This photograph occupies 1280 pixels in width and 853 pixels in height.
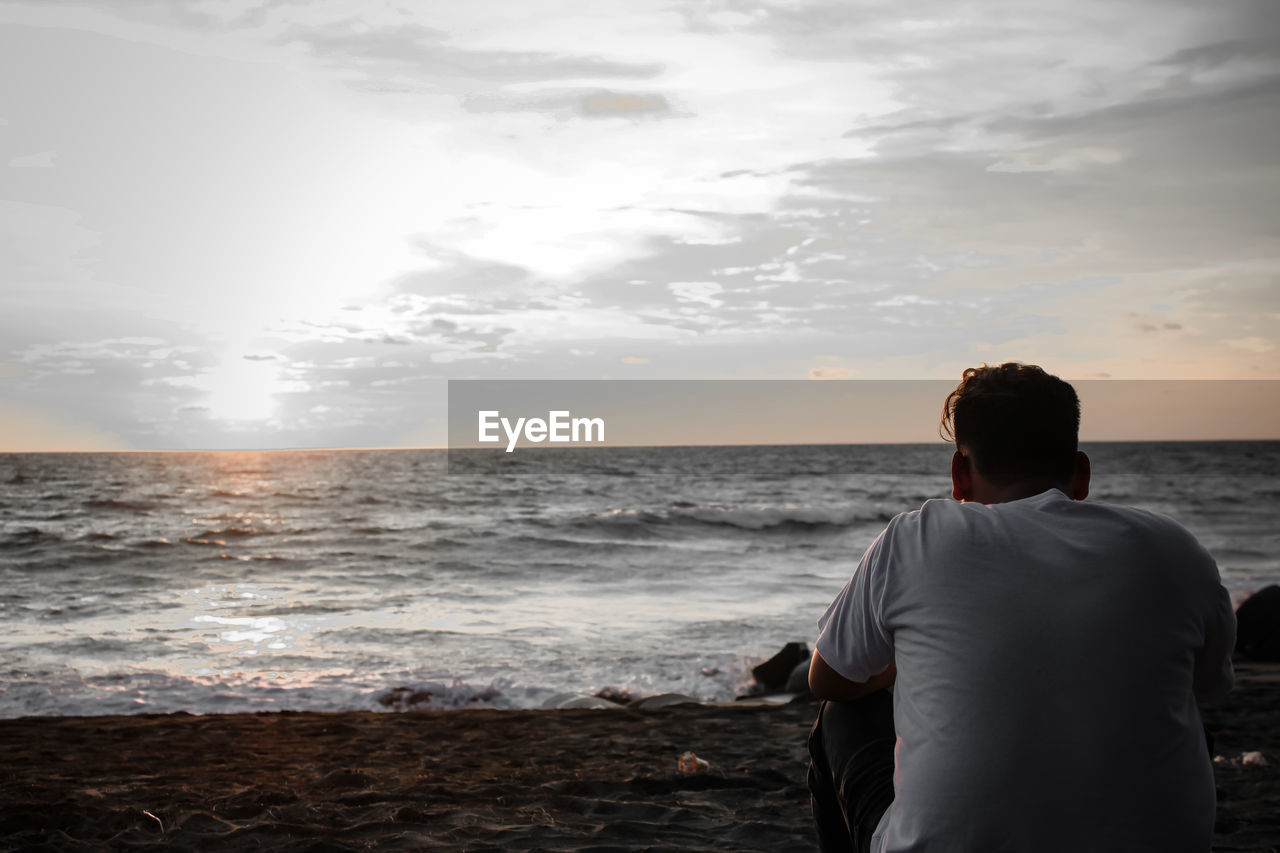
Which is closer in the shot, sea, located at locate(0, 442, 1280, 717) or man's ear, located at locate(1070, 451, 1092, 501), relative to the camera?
man's ear, located at locate(1070, 451, 1092, 501)

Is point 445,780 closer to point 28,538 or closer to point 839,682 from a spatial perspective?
point 839,682

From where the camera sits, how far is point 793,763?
5410mm

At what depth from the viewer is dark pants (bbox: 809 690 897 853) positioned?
1964 mm

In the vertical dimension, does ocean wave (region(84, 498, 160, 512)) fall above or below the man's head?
below

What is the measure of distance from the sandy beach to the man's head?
2756mm

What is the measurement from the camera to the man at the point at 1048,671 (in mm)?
1532

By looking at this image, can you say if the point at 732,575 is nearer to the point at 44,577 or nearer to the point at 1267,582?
the point at 1267,582

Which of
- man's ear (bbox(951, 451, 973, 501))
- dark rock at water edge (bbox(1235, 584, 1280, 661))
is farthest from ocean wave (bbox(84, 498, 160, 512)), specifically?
man's ear (bbox(951, 451, 973, 501))

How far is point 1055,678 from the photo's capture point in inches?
60.2

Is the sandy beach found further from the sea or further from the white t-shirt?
the white t-shirt

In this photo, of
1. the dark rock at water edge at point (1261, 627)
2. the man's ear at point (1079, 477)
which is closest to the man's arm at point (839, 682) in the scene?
the man's ear at point (1079, 477)

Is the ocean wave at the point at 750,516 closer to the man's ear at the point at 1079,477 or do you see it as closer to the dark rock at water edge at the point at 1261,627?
the dark rock at water edge at the point at 1261,627

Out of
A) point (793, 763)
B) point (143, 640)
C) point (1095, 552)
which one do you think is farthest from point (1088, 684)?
point (143, 640)

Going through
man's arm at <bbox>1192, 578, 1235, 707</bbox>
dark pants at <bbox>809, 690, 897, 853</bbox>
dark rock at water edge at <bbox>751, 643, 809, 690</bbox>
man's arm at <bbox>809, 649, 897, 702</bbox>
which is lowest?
dark rock at water edge at <bbox>751, 643, 809, 690</bbox>
